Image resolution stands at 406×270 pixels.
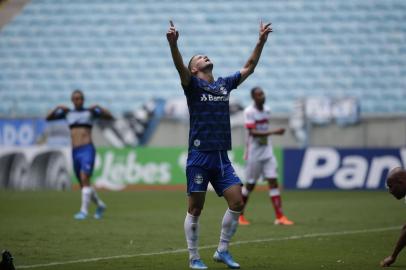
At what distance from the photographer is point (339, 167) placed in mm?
25781

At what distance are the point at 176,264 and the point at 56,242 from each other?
307cm

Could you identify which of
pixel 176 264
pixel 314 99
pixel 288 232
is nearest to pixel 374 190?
pixel 314 99

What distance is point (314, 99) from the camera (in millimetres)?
28078

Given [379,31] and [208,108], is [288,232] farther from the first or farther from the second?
[379,31]

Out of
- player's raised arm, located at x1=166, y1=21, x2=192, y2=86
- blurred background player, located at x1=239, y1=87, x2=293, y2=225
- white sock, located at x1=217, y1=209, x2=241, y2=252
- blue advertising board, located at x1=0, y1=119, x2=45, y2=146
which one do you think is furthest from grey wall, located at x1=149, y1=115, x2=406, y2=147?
player's raised arm, located at x1=166, y1=21, x2=192, y2=86

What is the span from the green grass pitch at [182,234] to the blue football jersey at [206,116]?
1393 millimetres

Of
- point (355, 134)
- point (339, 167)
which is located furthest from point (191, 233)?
point (355, 134)

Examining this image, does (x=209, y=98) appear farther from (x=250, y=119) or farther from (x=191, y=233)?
(x=250, y=119)

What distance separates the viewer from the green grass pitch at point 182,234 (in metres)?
10.7

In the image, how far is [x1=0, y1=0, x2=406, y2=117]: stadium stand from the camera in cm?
3131

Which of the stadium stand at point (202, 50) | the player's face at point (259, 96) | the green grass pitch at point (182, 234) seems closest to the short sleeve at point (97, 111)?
the green grass pitch at point (182, 234)

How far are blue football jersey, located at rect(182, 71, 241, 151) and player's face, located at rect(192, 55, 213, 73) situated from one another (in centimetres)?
15

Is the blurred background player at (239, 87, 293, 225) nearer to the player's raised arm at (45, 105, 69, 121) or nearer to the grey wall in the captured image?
the player's raised arm at (45, 105, 69, 121)

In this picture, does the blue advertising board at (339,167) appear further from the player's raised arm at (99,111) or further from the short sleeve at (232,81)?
the short sleeve at (232,81)
